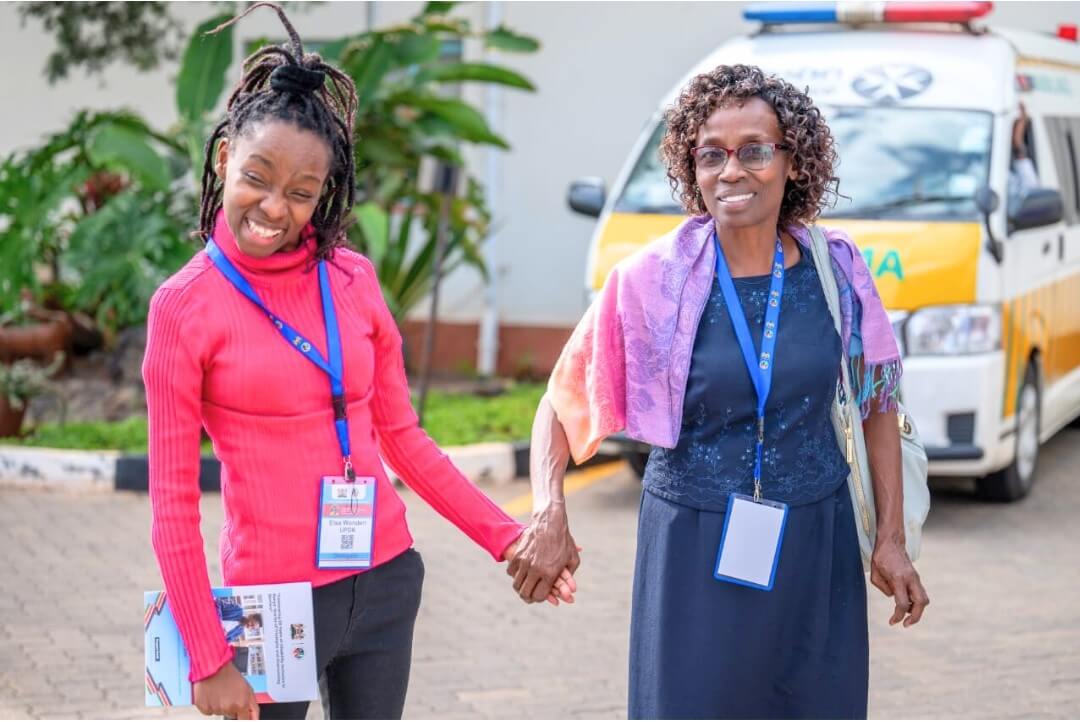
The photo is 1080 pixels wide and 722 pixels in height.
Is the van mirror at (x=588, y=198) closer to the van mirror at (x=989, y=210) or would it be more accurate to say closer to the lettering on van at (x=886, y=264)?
the lettering on van at (x=886, y=264)

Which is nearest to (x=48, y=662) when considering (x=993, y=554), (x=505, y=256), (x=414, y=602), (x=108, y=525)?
(x=108, y=525)

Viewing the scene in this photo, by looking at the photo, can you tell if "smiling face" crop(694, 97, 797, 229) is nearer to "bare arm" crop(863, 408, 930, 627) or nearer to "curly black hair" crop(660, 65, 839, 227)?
"curly black hair" crop(660, 65, 839, 227)

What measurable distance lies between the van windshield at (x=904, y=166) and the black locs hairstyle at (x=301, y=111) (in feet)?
16.5

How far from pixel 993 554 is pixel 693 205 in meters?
4.49

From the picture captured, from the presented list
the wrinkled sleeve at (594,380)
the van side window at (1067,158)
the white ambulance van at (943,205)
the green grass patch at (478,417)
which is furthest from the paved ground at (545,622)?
the wrinkled sleeve at (594,380)

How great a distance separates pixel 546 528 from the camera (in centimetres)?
347

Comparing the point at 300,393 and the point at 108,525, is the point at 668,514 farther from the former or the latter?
the point at 108,525

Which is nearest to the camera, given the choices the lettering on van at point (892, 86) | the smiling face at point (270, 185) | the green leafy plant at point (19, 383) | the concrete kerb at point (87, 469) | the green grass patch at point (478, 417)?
the smiling face at point (270, 185)

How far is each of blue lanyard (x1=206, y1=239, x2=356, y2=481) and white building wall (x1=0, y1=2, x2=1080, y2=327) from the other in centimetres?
887

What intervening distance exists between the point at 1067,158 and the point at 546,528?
6.97 meters

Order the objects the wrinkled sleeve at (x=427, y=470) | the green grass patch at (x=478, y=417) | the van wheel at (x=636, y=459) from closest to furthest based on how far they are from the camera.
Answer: the wrinkled sleeve at (x=427, y=470) < the van wheel at (x=636, y=459) < the green grass patch at (x=478, y=417)

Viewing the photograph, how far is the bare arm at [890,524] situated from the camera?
3.57 m

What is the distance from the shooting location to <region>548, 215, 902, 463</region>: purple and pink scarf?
346 cm

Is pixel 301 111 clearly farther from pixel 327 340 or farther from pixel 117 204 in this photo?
pixel 117 204
